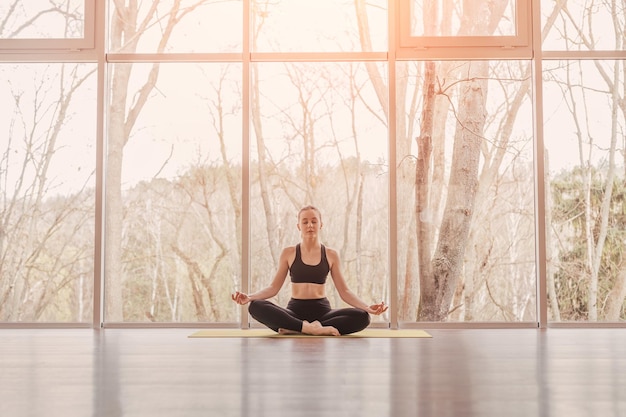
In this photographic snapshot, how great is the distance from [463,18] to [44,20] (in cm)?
296

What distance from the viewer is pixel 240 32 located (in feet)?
18.0

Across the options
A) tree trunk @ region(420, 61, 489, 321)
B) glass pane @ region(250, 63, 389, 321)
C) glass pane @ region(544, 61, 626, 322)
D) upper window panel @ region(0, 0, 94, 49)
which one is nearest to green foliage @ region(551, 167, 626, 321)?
glass pane @ region(544, 61, 626, 322)

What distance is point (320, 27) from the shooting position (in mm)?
5543

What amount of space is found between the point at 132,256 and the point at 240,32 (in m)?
1.75

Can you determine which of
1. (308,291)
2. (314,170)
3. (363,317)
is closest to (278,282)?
(308,291)

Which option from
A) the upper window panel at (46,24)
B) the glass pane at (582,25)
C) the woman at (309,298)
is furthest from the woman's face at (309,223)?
the glass pane at (582,25)

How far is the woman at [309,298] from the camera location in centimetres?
431

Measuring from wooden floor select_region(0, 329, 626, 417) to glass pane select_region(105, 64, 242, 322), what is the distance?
1743 mm

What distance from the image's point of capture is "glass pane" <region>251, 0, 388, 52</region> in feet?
18.0

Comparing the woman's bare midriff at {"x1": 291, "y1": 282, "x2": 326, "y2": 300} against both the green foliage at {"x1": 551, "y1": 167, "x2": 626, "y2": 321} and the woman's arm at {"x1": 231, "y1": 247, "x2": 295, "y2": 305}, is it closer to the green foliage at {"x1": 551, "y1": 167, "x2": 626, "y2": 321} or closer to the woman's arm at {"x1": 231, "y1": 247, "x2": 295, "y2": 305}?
the woman's arm at {"x1": 231, "y1": 247, "x2": 295, "y2": 305}

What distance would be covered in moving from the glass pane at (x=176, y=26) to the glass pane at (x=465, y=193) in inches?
49.9

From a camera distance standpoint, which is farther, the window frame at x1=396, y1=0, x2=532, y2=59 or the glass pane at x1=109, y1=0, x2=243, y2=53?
the glass pane at x1=109, y1=0, x2=243, y2=53

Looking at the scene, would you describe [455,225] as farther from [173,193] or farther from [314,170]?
[173,193]

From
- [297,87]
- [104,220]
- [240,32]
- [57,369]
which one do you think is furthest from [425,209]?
[57,369]
